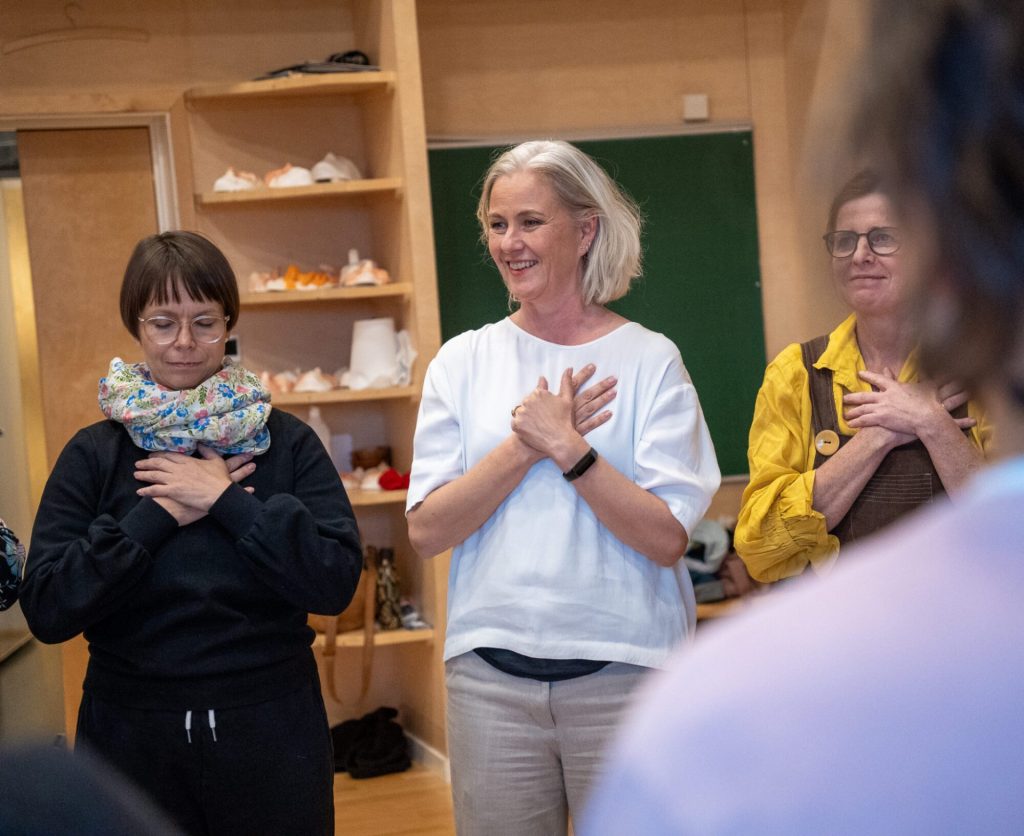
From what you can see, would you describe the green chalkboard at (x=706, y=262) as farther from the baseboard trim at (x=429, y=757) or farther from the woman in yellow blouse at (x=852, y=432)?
the woman in yellow blouse at (x=852, y=432)

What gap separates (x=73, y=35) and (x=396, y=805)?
2957 mm

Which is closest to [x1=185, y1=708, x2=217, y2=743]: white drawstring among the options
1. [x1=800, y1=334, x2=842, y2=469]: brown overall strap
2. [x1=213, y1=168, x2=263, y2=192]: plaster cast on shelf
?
[x1=800, y1=334, x2=842, y2=469]: brown overall strap

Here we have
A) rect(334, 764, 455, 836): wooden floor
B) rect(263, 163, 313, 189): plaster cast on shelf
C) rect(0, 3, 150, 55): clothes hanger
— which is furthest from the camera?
rect(0, 3, 150, 55): clothes hanger

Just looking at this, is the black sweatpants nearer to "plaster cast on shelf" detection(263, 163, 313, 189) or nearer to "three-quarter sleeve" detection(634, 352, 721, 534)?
"three-quarter sleeve" detection(634, 352, 721, 534)

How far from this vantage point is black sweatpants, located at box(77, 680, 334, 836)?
1.94 meters

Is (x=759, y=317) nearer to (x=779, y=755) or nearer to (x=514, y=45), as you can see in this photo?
(x=514, y=45)

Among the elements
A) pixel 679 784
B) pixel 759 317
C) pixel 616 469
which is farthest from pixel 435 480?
pixel 759 317

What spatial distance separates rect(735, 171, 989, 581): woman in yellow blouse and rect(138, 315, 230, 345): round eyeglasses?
0.99 m

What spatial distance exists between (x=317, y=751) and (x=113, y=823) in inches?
59.6

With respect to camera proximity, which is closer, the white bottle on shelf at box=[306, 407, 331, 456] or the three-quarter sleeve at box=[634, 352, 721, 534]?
the three-quarter sleeve at box=[634, 352, 721, 534]

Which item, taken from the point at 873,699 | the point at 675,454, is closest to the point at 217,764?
the point at 675,454

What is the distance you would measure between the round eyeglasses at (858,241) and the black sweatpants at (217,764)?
1.20 m

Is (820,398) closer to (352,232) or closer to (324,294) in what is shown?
(324,294)

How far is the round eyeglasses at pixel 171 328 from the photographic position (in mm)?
2096
